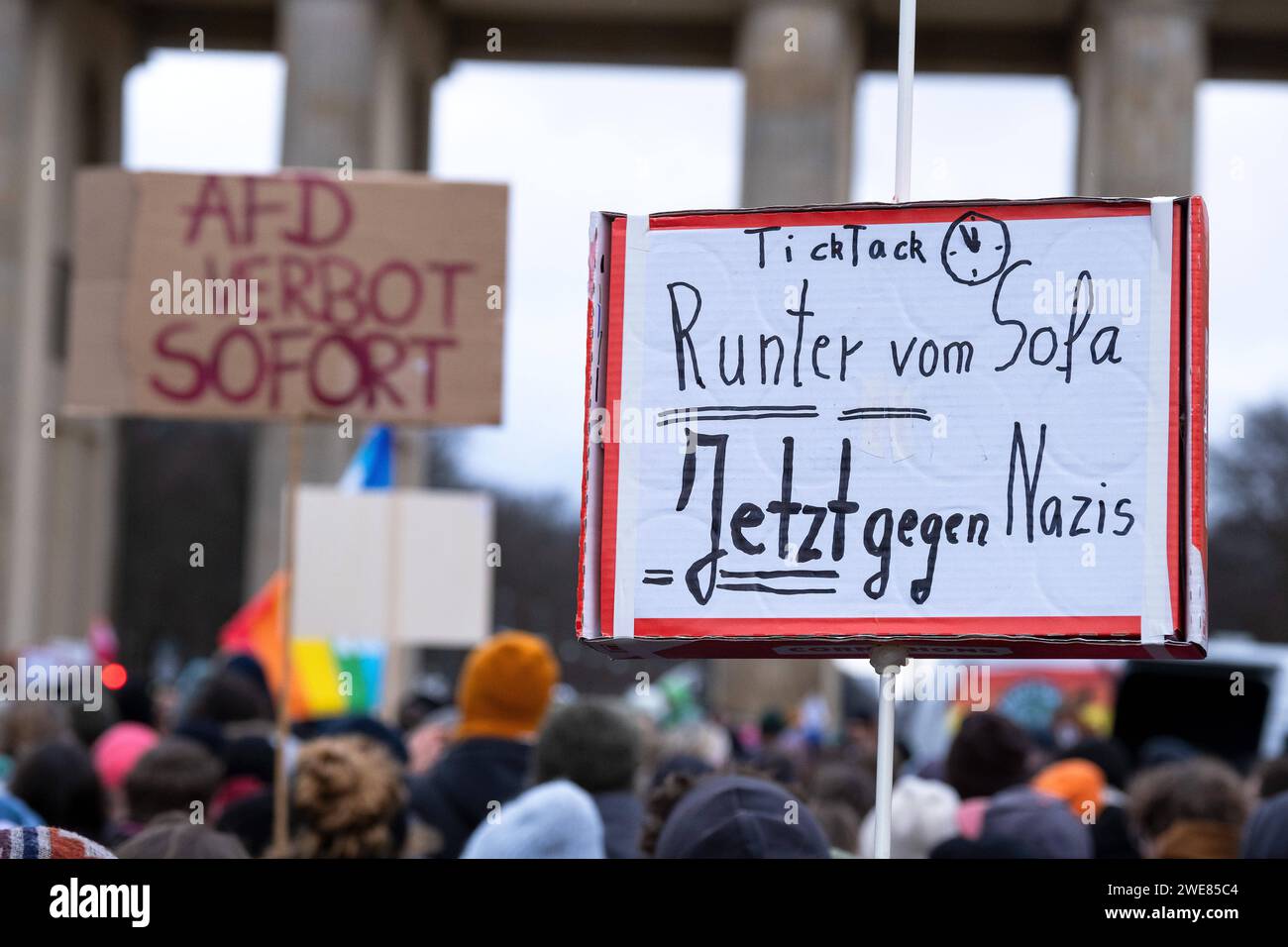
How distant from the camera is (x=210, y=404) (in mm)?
7031

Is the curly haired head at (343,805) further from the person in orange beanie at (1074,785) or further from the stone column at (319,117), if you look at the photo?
the stone column at (319,117)

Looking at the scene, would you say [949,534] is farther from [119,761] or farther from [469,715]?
[119,761]

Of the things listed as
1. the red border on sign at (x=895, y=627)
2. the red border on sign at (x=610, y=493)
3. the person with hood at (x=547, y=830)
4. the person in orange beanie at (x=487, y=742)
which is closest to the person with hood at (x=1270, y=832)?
the person with hood at (x=547, y=830)

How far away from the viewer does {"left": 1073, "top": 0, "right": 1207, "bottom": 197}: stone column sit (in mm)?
36938

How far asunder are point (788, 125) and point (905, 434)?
3614 centimetres

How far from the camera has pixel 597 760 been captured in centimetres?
593

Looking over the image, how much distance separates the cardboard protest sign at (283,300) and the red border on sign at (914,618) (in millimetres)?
3563

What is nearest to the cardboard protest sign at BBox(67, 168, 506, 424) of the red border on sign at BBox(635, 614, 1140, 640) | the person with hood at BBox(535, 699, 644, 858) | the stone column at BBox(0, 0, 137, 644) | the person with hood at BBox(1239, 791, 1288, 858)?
the person with hood at BBox(535, 699, 644, 858)

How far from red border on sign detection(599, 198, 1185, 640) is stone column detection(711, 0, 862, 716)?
1327 inches

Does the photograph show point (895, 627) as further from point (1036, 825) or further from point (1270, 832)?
point (1036, 825)

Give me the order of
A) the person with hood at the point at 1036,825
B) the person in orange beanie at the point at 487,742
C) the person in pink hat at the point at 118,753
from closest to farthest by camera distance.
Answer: the person with hood at the point at 1036,825
the person in orange beanie at the point at 487,742
the person in pink hat at the point at 118,753

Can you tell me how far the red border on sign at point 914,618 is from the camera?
127 inches

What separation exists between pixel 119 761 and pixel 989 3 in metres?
36.3

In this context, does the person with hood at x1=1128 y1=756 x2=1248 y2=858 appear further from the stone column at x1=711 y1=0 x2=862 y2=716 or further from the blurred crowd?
the stone column at x1=711 y1=0 x2=862 y2=716
